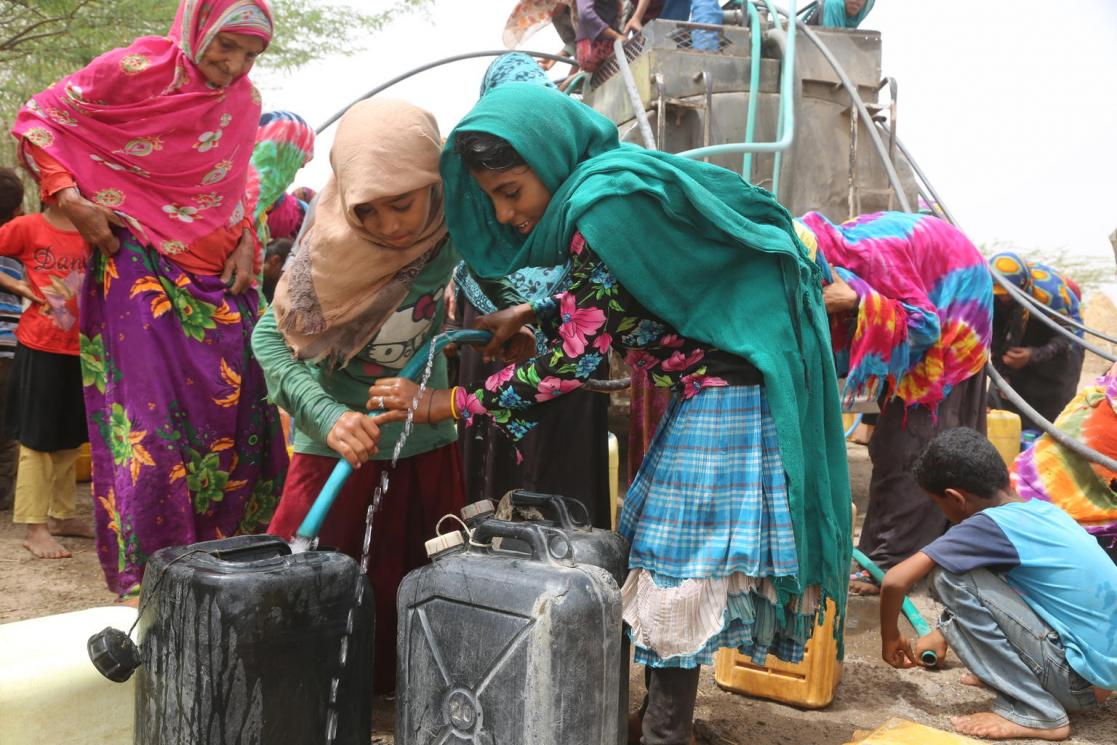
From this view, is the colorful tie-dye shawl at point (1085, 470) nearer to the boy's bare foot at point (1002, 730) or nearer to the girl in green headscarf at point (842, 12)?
the boy's bare foot at point (1002, 730)

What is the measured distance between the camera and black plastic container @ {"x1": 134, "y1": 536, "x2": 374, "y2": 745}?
5.48 feet

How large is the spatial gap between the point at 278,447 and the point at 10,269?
2143 mm

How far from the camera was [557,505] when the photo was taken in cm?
203

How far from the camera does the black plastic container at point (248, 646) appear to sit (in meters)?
1.67

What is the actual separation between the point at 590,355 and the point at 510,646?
582mm

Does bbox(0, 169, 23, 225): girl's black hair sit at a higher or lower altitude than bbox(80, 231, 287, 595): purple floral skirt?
higher

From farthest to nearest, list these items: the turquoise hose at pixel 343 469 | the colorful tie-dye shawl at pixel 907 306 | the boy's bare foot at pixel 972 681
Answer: the colorful tie-dye shawl at pixel 907 306
the boy's bare foot at pixel 972 681
the turquoise hose at pixel 343 469

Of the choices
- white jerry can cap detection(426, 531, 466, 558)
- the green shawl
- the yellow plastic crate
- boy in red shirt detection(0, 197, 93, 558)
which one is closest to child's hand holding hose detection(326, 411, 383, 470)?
white jerry can cap detection(426, 531, 466, 558)

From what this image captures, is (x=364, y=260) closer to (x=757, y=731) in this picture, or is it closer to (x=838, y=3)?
Result: (x=757, y=731)

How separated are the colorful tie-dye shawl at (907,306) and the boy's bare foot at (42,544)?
3.24 m

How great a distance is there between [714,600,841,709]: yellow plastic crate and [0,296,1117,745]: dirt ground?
35mm

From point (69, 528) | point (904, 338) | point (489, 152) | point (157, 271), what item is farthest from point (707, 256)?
point (69, 528)

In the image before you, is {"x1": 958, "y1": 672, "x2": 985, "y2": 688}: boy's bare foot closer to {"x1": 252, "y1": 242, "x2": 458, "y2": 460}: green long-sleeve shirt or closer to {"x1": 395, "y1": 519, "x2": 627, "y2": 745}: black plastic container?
{"x1": 395, "y1": 519, "x2": 627, "y2": 745}: black plastic container

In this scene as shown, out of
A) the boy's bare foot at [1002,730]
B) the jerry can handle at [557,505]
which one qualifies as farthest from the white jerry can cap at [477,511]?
Result: the boy's bare foot at [1002,730]
